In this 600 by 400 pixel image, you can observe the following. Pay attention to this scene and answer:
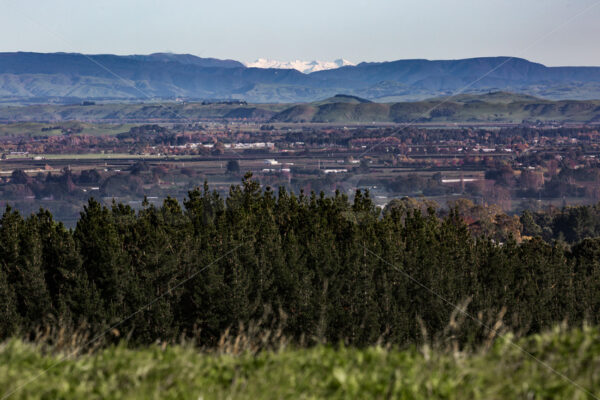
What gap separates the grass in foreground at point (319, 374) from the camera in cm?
1055

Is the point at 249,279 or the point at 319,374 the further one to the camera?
the point at 249,279

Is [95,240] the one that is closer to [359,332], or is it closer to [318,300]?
[318,300]

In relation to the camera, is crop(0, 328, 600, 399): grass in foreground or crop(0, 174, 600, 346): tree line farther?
crop(0, 174, 600, 346): tree line

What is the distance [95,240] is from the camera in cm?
4053

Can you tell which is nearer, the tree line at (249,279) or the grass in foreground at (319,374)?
the grass in foreground at (319,374)

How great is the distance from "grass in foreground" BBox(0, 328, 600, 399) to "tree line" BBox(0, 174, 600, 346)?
17.9 metres

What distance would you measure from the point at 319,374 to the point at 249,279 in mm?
26929

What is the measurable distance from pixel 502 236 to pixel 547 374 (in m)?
128

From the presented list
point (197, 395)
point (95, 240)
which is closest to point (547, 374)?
point (197, 395)

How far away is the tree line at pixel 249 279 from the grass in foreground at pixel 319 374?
58.8 ft

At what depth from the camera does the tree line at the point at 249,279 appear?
117 ft

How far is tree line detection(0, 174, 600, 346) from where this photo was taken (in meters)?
35.8

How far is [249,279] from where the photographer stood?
38.0 meters

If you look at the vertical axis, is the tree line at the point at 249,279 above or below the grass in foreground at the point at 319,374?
below
